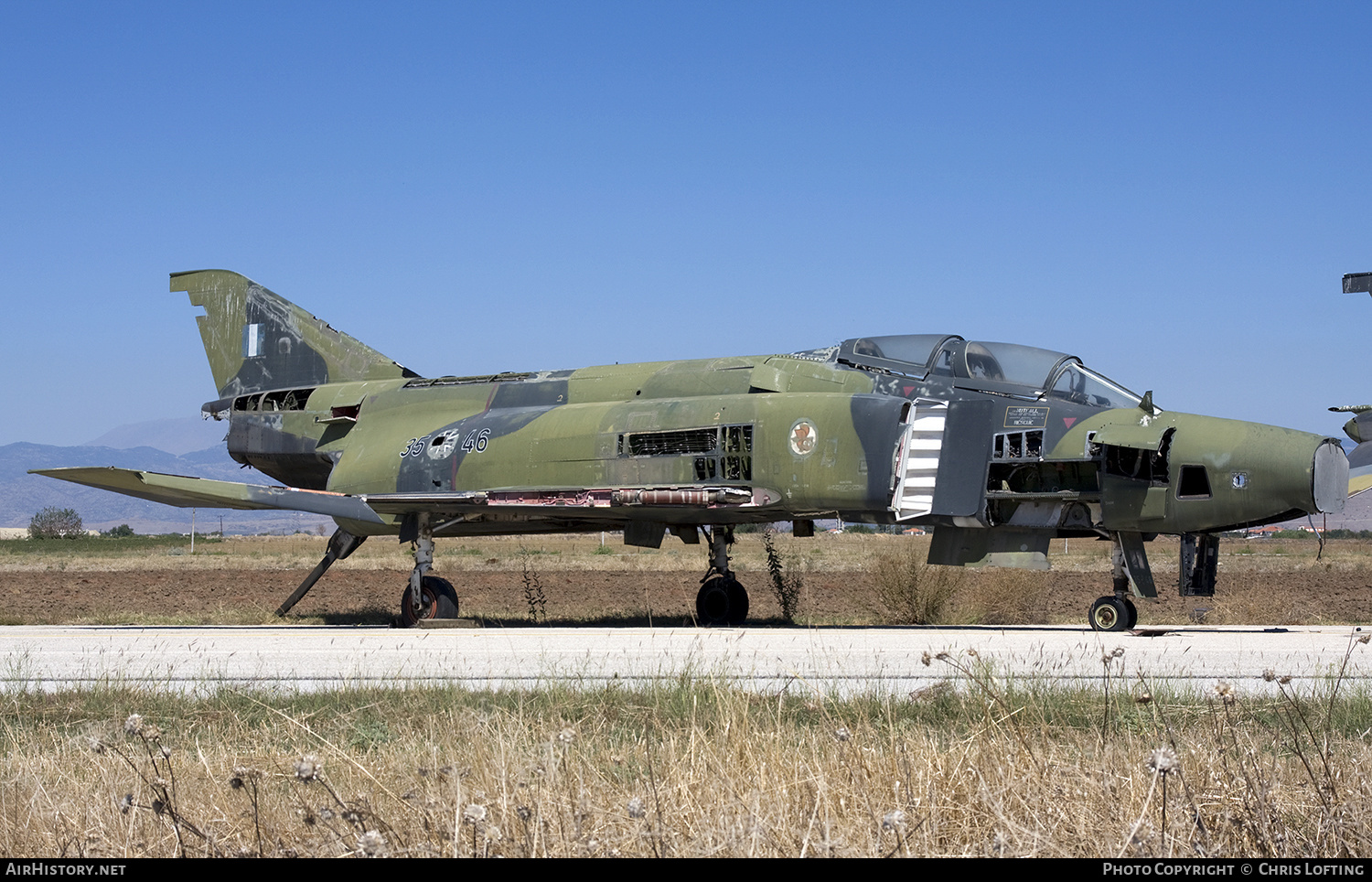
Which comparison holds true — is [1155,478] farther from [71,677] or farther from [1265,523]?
[71,677]

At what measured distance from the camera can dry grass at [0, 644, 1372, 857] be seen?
4.24 meters

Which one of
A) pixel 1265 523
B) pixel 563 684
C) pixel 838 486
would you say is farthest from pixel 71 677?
pixel 1265 523

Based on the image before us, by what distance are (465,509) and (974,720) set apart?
→ 10.3 meters

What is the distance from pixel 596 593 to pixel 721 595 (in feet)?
26.8

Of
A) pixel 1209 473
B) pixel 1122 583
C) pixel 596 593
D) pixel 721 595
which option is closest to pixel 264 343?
pixel 596 593

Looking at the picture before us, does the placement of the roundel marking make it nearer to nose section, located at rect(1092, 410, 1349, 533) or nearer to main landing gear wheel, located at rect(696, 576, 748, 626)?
nose section, located at rect(1092, 410, 1349, 533)

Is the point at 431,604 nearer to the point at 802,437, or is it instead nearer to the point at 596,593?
the point at 802,437

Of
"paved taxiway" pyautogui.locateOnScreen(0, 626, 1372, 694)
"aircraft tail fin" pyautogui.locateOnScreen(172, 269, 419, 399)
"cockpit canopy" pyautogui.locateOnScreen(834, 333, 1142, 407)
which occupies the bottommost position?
"paved taxiway" pyautogui.locateOnScreen(0, 626, 1372, 694)

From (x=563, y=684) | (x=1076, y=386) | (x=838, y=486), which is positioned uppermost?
(x=1076, y=386)

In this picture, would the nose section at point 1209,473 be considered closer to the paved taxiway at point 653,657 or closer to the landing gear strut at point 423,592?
the paved taxiway at point 653,657

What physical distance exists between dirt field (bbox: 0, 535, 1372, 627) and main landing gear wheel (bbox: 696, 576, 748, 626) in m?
0.70

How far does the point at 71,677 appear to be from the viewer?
8.95 metres

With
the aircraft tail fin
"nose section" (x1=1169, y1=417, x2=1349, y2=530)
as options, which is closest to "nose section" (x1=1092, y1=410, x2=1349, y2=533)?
"nose section" (x1=1169, y1=417, x2=1349, y2=530)

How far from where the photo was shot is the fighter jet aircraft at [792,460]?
41.6 ft
